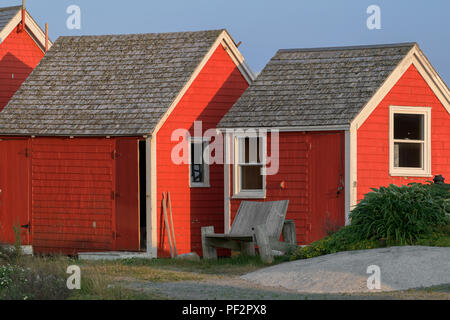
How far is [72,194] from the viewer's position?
2161 centimetres

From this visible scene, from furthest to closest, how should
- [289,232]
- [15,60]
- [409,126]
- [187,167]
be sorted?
1. [15,60]
2. [187,167]
3. [409,126]
4. [289,232]

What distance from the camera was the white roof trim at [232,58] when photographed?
20.9 metres

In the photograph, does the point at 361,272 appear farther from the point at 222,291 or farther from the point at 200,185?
the point at 200,185

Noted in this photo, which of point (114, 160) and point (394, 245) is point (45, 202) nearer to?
point (114, 160)

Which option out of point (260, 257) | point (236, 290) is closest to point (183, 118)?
point (260, 257)

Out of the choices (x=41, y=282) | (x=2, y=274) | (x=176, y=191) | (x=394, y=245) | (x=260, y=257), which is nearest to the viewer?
(x=41, y=282)

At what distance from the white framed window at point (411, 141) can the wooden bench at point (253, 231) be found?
364 cm

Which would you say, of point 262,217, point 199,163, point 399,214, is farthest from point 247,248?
point 199,163

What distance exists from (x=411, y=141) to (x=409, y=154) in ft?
1.24

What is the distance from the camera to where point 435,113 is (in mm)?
20875

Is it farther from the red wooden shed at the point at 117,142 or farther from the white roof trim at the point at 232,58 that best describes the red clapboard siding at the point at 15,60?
the white roof trim at the point at 232,58

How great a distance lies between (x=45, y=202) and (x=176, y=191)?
3.41 meters

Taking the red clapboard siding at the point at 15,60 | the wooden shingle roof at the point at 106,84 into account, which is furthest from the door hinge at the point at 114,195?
the red clapboard siding at the point at 15,60

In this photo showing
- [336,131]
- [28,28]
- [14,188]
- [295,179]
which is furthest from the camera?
[28,28]
